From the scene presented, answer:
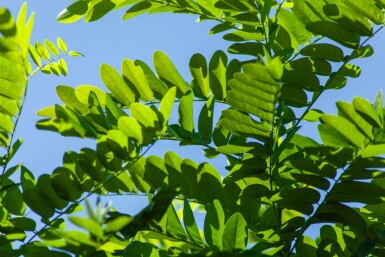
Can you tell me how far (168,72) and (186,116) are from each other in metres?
0.20

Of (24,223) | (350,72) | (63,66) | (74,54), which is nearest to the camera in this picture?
(24,223)

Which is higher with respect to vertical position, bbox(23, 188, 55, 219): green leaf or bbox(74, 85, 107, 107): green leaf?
bbox(74, 85, 107, 107): green leaf

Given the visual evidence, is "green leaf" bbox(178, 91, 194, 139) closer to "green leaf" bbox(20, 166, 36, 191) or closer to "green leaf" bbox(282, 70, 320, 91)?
"green leaf" bbox(282, 70, 320, 91)

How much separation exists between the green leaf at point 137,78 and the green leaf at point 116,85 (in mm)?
19

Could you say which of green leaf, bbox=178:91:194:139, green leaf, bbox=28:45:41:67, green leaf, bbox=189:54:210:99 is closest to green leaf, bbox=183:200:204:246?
green leaf, bbox=178:91:194:139

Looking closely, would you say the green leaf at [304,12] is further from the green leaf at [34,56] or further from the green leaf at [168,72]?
the green leaf at [34,56]

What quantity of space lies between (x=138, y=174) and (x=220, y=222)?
308 mm

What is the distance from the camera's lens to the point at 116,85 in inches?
78.2

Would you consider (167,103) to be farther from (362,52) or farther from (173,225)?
(362,52)

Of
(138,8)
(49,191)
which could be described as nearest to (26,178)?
(49,191)

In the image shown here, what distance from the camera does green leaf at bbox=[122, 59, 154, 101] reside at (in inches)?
77.0

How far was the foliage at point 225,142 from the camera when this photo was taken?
1586 mm

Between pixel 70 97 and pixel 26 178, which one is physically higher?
pixel 70 97

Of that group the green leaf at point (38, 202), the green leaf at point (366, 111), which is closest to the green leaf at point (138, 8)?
the green leaf at point (38, 202)
